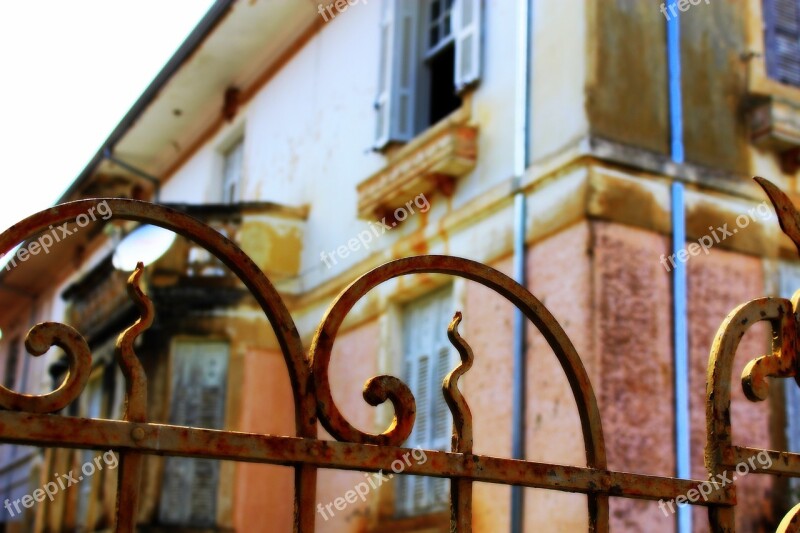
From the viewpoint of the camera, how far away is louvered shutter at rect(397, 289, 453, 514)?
1001 centimetres

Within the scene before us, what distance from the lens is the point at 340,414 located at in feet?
8.33

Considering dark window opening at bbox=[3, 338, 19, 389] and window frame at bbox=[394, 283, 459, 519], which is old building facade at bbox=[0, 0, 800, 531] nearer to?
window frame at bbox=[394, 283, 459, 519]

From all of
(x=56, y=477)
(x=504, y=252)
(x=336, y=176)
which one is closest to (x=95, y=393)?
(x=56, y=477)

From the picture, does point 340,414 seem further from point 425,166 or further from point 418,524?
point 425,166

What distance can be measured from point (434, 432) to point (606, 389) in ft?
7.16

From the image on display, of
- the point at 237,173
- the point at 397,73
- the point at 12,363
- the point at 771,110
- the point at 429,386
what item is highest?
the point at 237,173

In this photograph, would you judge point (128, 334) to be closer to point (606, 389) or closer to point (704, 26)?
point (606, 389)

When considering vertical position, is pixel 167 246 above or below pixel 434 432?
above

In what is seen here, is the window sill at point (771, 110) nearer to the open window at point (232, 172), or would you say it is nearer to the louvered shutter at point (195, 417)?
the louvered shutter at point (195, 417)

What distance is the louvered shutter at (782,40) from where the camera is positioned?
10227 mm

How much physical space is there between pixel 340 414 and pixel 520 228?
22.6 feet

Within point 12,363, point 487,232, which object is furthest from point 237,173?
point 12,363

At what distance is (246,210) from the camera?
499 inches

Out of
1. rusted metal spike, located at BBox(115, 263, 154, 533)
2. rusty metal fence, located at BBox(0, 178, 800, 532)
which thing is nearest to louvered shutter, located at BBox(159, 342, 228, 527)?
rusty metal fence, located at BBox(0, 178, 800, 532)
